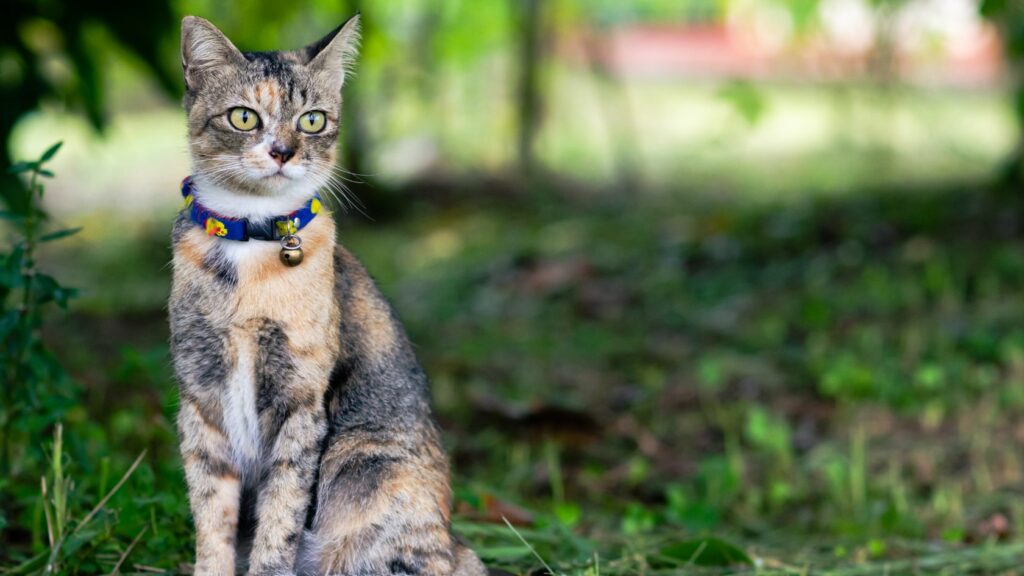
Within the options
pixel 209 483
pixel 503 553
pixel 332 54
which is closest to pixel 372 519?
pixel 209 483

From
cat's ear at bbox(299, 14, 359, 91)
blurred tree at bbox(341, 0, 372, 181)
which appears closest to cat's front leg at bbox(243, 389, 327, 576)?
cat's ear at bbox(299, 14, 359, 91)

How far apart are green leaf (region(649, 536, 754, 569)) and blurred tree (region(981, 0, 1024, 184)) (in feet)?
10.2

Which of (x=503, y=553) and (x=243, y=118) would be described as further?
(x=503, y=553)

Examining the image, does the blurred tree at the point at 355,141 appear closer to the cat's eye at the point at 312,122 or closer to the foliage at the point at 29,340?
the foliage at the point at 29,340

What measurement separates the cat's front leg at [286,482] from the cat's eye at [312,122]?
1.92 feet

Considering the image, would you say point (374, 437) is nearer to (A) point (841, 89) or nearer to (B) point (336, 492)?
(B) point (336, 492)

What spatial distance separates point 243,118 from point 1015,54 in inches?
177

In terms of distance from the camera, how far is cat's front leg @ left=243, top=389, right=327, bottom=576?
2455 millimetres

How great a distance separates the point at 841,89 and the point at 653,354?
447cm

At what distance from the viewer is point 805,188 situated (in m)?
8.64

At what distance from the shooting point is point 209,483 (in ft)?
8.24

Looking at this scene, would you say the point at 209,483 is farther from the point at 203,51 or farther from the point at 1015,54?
the point at 1015,54

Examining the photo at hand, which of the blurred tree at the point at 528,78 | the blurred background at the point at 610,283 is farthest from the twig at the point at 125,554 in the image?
the blurred tree at the point at 528,78

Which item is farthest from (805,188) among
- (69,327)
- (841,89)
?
(69,327)
